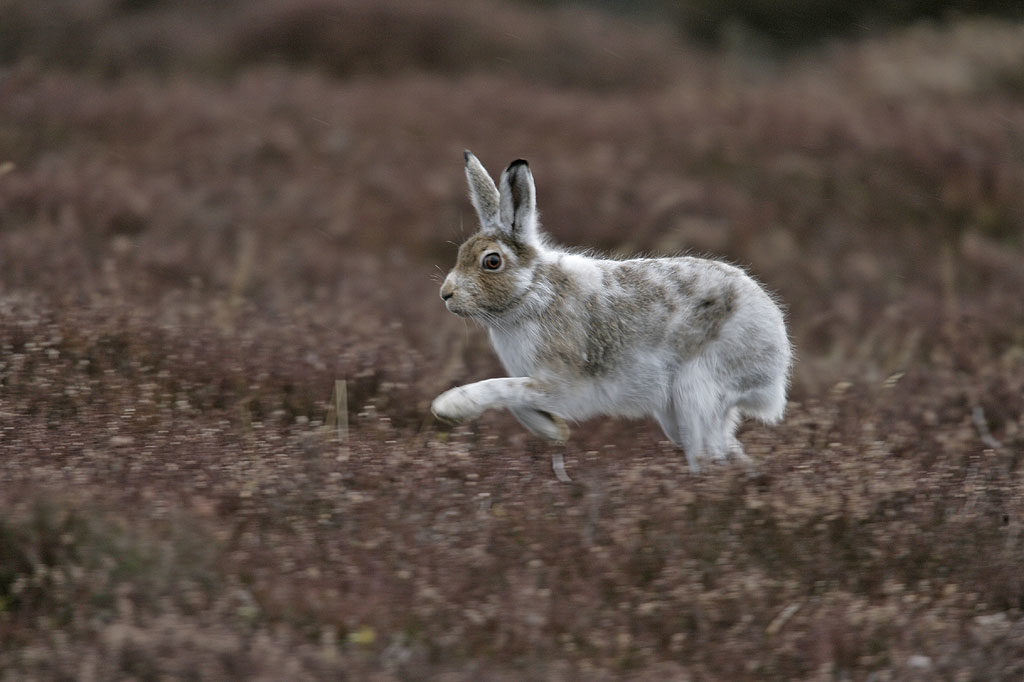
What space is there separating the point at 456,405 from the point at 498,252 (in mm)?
1044

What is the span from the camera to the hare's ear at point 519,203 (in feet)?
22.9

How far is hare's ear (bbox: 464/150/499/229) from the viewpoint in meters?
7.21

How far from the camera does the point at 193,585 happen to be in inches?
213

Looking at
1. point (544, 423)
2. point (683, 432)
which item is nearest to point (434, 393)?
point (544, 423)

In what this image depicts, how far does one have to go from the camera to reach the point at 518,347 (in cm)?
707

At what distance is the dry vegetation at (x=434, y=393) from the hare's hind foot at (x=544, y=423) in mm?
194

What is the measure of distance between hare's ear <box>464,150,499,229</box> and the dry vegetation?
1.37 metres

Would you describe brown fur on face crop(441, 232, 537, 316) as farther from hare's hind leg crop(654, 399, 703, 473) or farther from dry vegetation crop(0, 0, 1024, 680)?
hare's hind leg crop(654, 399, 703, 473)

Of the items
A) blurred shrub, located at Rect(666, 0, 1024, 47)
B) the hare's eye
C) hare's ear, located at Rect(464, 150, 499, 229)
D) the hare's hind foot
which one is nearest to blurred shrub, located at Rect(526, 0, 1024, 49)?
blurred shrub, located at Rect(666, 0, 1024, 47)

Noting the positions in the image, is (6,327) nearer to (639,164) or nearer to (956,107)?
(639,164)

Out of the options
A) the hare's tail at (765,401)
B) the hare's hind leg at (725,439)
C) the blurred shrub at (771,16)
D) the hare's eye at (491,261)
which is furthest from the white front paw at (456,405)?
the blurred shrub at (771,16)

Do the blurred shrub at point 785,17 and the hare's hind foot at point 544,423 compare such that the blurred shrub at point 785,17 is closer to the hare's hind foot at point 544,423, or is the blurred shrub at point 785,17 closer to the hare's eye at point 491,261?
the hare's eye at point 491,261

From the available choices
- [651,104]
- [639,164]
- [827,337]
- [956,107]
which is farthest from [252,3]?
[827,337]

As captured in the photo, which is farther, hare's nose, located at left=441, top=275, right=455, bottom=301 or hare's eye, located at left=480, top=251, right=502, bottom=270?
hare's eye, located at left=480, top=251, right=502, bottom=270
